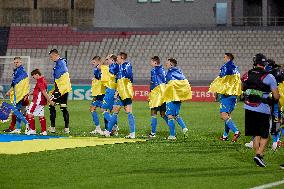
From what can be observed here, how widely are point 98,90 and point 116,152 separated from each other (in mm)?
7288

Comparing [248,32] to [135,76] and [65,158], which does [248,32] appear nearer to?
[135,76]

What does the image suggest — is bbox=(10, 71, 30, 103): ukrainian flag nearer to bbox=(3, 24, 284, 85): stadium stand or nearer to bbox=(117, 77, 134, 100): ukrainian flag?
bbox=(117, 77, 134, 100): ukrainian flag

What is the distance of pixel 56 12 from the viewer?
75125 millimetres

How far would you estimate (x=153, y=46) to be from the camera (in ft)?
197

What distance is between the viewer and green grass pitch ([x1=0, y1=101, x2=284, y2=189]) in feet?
42.6

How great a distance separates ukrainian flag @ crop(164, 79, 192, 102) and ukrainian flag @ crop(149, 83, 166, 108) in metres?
0.57

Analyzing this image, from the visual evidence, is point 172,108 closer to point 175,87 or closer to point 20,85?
point 175,87

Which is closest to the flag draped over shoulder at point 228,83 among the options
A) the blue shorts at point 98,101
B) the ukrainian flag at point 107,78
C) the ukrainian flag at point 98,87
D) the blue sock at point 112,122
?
the blue sock at point 112,122

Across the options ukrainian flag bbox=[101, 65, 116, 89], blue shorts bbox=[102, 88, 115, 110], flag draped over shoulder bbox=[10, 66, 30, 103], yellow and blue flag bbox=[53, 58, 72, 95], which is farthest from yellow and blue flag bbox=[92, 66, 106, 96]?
flag draped over shoulder bbox=[10, 66, 30, 103]

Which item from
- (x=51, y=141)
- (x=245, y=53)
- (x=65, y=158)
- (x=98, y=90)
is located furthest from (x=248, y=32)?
(x=65, y=158)

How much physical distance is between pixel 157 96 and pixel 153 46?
3697 centimetres

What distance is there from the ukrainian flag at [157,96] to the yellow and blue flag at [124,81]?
676mm

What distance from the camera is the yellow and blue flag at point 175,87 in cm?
2233

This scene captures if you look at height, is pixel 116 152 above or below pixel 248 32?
below
